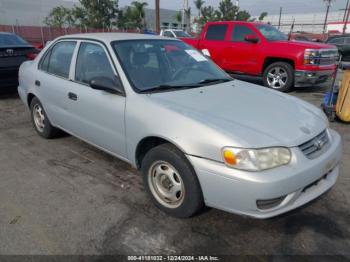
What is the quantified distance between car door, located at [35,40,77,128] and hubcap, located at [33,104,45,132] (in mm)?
304

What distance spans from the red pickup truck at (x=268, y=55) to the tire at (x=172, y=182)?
6165 mm

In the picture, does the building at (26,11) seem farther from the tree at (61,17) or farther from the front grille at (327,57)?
the front grille at (327,57)

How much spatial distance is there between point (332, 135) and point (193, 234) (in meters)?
1.69

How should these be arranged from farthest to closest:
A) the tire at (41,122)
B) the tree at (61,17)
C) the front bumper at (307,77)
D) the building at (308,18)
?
the building at (308,18)
the tree at (61,17)
the front bumper at (307,77)
the tire at (41,122)

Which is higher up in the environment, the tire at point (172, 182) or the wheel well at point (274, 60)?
the wheel well at point (274, 60)

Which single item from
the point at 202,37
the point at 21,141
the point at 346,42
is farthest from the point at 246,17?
the point at 21,141

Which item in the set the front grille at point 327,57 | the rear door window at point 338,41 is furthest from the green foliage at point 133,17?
the front grille at point 327,57

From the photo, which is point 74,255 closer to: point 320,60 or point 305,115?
point 305,115

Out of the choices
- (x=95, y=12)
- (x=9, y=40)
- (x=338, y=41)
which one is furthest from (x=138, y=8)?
(x=9, y=40)

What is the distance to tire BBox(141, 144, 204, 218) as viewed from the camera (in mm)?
2521

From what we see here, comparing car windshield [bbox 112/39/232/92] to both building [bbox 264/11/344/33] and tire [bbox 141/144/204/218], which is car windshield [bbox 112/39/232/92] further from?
building [bbox 264/11/344/33]

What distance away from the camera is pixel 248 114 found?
2.70 meters

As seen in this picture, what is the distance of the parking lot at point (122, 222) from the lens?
2475mm

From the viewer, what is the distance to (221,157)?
2.31 meters
